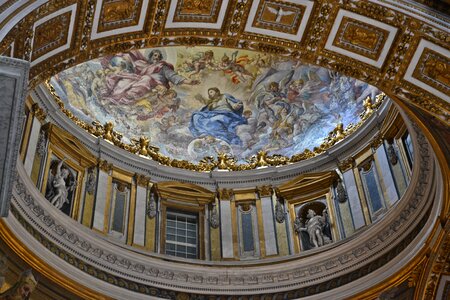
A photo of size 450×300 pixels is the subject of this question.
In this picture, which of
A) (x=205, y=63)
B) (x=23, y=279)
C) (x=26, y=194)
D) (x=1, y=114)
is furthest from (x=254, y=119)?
(x=1, y=114)

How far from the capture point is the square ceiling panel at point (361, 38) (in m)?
15.1

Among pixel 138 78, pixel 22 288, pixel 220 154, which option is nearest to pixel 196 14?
pixel 22 288

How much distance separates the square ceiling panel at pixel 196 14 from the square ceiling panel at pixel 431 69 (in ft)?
12.5

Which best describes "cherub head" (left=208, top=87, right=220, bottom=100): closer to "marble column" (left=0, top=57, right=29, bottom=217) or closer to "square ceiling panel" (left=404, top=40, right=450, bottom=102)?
"square ceiling panel" (left=404, top=40, right=450, bottom=102)

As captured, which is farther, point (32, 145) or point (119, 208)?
point (119, 208)

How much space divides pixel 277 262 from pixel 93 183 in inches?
209

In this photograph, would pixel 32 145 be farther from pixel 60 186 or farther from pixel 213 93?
pixel 213 93

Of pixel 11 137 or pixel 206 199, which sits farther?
pixel 206 199

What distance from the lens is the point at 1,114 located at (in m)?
8.60

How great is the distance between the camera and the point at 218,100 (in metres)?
25.2

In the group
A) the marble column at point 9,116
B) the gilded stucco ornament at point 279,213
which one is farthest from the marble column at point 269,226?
the marble column at point 9,116

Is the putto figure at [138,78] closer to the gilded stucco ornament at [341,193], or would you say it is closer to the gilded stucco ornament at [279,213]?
the gilded stucco ornament at [279,213]

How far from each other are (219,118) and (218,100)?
1.90ft

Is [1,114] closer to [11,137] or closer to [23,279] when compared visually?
[11,137]
